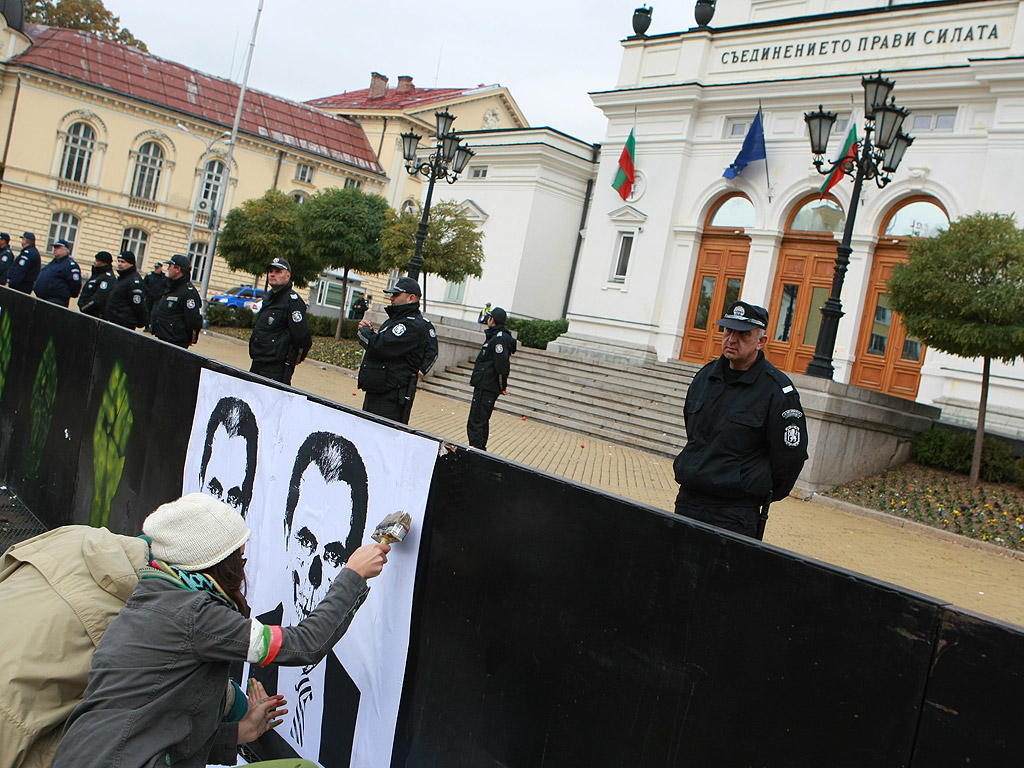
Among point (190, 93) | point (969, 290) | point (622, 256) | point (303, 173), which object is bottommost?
point (969, 290)

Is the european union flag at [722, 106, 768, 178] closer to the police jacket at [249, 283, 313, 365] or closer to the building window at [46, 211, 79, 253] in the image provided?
the police jacket at [249, 283, 313, 365]

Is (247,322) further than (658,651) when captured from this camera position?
Yes

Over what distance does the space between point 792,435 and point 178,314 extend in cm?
875

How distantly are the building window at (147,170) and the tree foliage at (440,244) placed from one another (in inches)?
1268

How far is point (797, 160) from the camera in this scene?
21328 mm

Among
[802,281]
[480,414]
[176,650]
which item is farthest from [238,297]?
[176,650]

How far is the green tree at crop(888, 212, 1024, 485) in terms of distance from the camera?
12.3 m

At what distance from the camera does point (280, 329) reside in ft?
29.4

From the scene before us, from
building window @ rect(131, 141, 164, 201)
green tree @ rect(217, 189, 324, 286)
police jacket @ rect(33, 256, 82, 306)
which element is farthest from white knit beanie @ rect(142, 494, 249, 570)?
building window @ rect(131, 141, 164, 201)

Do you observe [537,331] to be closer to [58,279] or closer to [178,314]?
[58,279]

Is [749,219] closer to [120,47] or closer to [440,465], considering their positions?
[440,465]

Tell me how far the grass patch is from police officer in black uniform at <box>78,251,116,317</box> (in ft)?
38.7

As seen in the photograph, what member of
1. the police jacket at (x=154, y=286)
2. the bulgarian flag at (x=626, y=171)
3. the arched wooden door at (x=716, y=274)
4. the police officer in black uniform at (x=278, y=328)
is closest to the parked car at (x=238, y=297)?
the bulgarian flag at (x=626, y=171)

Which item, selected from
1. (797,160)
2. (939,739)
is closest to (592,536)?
(939,739)
